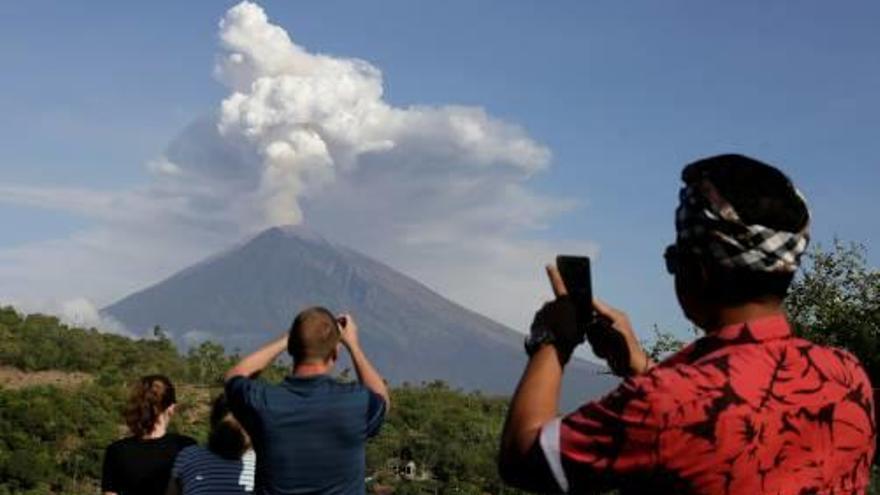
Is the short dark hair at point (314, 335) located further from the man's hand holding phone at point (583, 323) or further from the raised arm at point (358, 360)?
the man's hand holding phone at point (583, 323)

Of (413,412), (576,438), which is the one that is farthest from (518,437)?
(413,412)

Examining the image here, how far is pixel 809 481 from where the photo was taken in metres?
2.05

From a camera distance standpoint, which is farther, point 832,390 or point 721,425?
point 832,390

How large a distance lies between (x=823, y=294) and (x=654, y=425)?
95.0ft

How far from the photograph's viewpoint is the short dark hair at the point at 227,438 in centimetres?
592

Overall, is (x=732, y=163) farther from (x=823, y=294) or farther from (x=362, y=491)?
(x=823, y=294)

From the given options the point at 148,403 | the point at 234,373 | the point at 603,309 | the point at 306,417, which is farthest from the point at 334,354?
the point at 603,309

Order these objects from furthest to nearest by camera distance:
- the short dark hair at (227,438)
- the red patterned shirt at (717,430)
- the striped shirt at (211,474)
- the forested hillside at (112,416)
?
the forested hillside at (112,416)
the short dark hair at (227,438)
the striped shirt at (211,474)
the red patterned shirt at (717,430)

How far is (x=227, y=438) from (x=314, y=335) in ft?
4.08

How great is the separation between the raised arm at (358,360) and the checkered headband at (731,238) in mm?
3173

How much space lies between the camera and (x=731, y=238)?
209 cm

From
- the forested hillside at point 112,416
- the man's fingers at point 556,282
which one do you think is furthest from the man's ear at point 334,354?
the forested hillside at point 112,416

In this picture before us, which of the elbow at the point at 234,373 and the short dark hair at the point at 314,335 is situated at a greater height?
the short dark hair at the point at 314,335

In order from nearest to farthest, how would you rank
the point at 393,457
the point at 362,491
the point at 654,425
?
the point at 654,425 → the point at 362,491 → the point at 393,457
